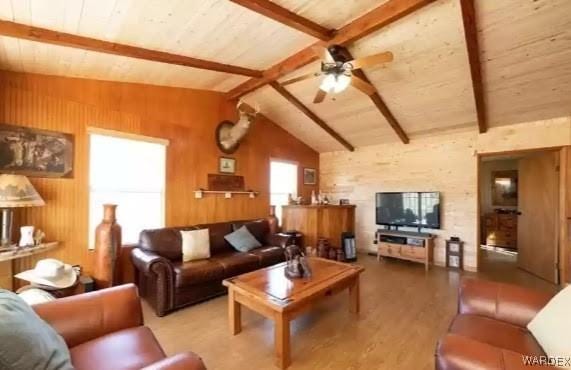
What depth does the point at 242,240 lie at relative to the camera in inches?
158

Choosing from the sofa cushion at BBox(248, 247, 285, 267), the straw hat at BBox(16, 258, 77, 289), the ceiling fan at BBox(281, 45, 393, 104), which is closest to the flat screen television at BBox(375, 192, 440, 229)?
the sofa cushion at BBox(248, 247, 285, 267)

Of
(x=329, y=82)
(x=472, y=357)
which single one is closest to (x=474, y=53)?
(x=329, y=82)

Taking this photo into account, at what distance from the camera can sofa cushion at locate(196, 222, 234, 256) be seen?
12.8ft

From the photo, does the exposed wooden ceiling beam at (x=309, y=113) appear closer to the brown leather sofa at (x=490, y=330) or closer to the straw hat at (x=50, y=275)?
the straw hat at (x=50, y=275)

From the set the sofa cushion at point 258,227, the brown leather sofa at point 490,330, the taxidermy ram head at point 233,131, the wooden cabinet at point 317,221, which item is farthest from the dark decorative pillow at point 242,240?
the brown leather sofa at point 490,330

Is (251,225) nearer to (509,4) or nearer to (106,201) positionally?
A: (106,201)

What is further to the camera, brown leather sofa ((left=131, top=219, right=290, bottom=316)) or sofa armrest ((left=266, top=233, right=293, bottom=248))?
sofa armrest ((left=266, top=233, right=293, bottom=248))

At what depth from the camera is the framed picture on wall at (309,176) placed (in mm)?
6371

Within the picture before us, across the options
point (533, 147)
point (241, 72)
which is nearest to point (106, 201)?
point (241, 72)

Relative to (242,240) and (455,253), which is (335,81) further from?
(455,253)

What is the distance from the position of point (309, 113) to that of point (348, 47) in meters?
1.76

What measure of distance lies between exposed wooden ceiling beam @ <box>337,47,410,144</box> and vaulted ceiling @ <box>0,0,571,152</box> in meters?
0.07

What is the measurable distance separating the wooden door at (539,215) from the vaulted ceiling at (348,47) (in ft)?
3.05

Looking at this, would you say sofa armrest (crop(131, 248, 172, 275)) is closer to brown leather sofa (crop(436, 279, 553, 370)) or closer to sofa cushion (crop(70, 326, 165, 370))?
sofa cushion (crop(70, 326, 165, 370))
